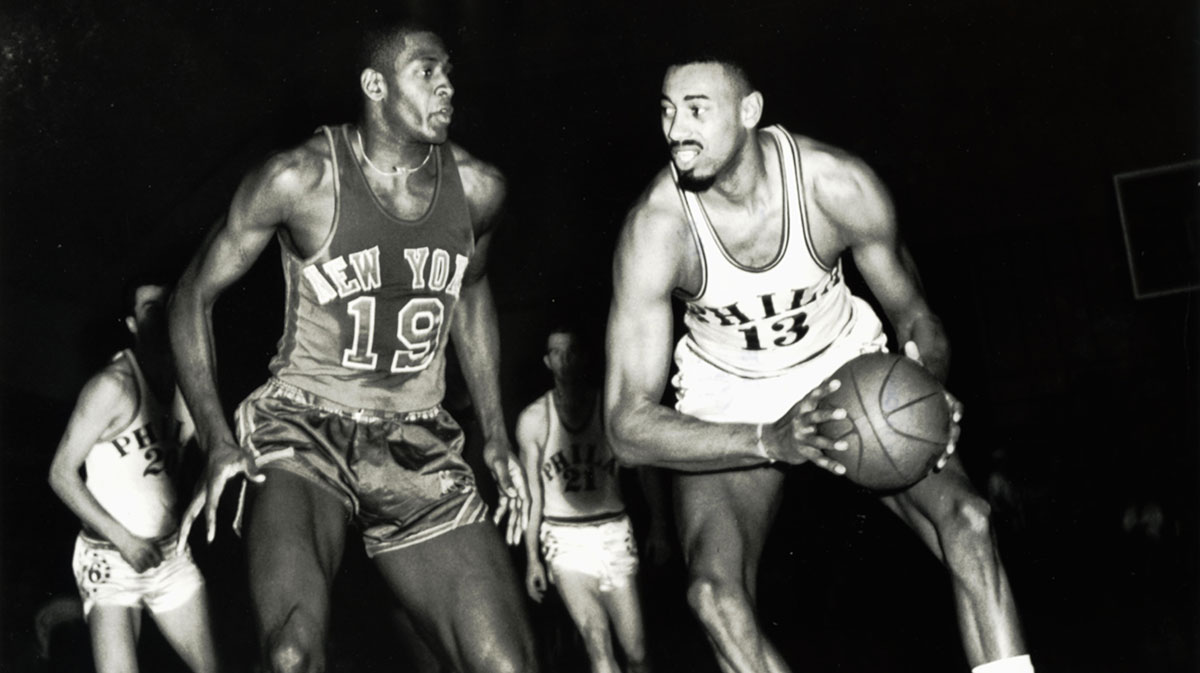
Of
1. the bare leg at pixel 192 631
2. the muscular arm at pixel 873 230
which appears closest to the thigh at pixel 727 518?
the muscular arm at pixel 873 230

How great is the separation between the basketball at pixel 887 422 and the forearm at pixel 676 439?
31cm

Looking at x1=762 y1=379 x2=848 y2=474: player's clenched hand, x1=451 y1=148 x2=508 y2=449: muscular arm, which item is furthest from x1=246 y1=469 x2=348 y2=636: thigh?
x1=762 y1=379 x2=848 y2=474: player's clenched hand

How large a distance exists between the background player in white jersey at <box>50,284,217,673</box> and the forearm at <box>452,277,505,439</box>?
43.1 inches

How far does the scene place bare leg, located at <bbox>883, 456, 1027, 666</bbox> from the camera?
3.72 meters

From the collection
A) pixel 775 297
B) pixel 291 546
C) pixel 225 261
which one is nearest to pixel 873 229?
pixel 775 297

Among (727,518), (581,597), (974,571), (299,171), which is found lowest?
(581,597)

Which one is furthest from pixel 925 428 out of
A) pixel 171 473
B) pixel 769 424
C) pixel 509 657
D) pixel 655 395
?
pixel 171 473

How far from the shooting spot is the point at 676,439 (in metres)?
3.93

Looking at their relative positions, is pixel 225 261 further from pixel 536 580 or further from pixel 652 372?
pixel 536 580

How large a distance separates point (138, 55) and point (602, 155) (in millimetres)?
1726

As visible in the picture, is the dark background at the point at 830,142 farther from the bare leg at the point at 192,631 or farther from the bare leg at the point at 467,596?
the bare leg at the point at 467,596

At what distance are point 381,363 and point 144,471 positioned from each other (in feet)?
3.78

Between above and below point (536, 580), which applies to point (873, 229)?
above

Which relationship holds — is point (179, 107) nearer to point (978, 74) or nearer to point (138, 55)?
point (138, 55)
